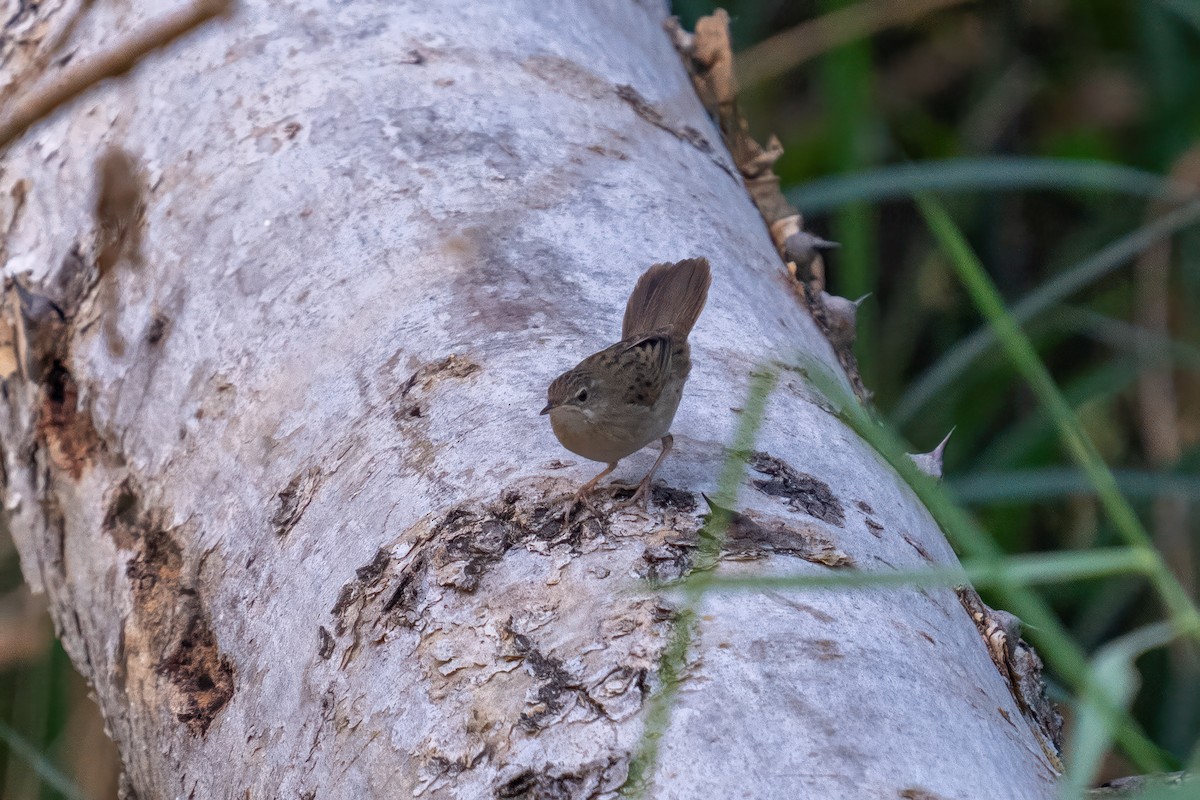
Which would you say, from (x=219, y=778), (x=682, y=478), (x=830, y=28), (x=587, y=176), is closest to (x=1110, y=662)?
(x=682, y=478)

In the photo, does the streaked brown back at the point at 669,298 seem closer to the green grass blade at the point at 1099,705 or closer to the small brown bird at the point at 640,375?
the small brown bird at the point at 640,375

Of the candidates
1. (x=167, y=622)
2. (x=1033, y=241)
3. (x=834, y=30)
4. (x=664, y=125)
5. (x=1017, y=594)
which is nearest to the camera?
(x=1017, y=594)

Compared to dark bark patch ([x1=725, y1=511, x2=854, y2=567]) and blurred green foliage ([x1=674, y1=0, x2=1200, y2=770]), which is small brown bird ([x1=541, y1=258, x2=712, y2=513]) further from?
blurred green foliage ([x1=674, y1=0, x2=1200, y2=770])

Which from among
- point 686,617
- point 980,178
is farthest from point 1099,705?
point 980,178

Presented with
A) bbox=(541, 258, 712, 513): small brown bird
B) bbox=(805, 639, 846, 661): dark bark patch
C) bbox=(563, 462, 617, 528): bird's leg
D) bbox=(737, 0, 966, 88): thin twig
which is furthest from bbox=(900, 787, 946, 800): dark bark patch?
bbox=(737, 0, 966, 88): thin twig

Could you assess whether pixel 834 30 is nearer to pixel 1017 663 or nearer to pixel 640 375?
pixel 640 375

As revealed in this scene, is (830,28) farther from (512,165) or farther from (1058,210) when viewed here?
(1058,210)
